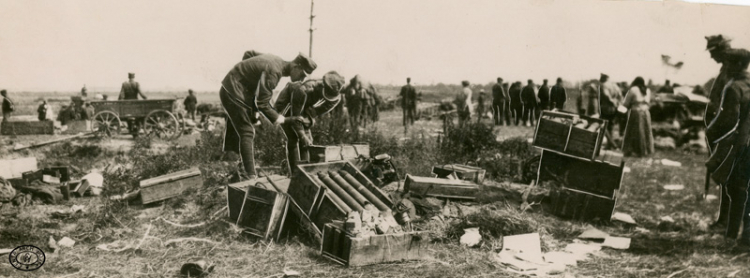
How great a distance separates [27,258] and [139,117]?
4.52 meters

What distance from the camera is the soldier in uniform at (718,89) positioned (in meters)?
5.86

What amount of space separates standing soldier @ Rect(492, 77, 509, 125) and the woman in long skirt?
2.38 metres

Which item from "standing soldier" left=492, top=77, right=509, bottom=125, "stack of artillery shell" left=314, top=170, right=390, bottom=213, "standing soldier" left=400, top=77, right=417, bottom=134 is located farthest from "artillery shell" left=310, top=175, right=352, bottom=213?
"standing soldier" left=492, top=77, right=509, bottom=125

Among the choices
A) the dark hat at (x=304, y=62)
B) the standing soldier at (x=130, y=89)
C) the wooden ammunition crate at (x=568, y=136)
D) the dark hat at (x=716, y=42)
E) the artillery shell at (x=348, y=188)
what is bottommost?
the artillery shell at (x=348, y=188)

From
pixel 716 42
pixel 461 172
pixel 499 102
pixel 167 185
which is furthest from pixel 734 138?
pixel 167 185

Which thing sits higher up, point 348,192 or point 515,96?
point 515,96

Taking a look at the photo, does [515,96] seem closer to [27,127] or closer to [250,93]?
[250,93]

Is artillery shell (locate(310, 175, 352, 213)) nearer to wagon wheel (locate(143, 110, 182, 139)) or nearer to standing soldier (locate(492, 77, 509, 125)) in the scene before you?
wagon wheel (locate(143, 110, 182, 139))

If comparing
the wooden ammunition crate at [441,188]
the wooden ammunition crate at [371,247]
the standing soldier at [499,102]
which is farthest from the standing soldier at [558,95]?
the wooden ammunition crate at [371,247]

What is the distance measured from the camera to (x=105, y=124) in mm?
Result: 8680

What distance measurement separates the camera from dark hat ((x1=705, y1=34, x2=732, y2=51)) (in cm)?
605

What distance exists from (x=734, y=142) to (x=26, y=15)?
761 centimetres

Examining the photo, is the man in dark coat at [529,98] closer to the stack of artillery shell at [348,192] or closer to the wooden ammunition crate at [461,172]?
the wooden ammunition crate at [461,172]

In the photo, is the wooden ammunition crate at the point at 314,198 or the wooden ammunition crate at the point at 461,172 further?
the wooden ammunition crate at the point at 461,172
